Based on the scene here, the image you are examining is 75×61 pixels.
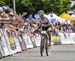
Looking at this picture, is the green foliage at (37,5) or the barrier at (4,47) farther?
the green foliage at (37,5)

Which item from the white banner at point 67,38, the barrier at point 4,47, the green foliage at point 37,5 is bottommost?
the white banner at point 67,38

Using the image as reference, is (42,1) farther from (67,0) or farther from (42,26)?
(42,26)

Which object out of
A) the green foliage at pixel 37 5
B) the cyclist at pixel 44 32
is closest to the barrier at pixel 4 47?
the cyclist at pixel 44 32

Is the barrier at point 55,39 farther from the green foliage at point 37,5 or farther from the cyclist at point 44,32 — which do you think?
the green foliage at point 37,5

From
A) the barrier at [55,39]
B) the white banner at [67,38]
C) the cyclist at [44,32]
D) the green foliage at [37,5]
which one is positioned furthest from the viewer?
the green foliage at [37,5]

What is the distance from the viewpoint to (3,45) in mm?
22312

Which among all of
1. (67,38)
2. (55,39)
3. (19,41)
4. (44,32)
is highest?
(44,32)

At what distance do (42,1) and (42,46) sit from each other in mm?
32505

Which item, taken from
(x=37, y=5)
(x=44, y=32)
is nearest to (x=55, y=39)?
(x=44, y=32)

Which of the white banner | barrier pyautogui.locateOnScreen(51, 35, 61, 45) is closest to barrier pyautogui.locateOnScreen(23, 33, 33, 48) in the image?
barrier pyautogui.locateOnScreen(51, 35, 61, 45)

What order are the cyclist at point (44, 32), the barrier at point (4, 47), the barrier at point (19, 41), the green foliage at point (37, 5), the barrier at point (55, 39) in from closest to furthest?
the barrier at point (4, 47) < the barrier at point (19, 41) < the cyclist at point (44, 32) < the barrier at point (55, 39) < the green foliage at point (37, 5)

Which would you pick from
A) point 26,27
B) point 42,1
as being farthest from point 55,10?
point 26,27

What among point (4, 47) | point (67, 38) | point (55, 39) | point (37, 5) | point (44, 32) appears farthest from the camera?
point (37, 5)

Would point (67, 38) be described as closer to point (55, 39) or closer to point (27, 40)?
point (55, 39)
